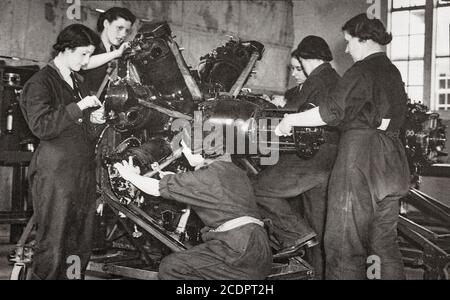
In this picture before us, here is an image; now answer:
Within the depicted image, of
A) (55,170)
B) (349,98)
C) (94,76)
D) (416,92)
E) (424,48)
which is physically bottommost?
(55,170)

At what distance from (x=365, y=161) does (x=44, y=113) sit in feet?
6.51

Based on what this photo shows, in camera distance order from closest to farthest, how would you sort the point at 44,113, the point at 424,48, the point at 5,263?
the point at 44,113, the point at 5,263, the point at 424,48

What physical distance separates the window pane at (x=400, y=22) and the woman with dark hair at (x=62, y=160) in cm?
596

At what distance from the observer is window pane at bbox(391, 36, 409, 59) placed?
800 cm

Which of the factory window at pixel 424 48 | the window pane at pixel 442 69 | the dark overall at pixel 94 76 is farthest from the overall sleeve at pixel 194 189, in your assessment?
the window pane at pixel 442 69

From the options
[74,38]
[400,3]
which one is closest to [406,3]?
[400,3]

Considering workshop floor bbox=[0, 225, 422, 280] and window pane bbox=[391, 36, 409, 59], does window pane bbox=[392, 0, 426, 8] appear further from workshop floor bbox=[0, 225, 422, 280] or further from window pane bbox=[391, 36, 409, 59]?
workshop floor bbox=[0, 225, 422, 280]


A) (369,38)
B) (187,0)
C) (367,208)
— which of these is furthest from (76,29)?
(187,0)

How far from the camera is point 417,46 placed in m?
7.89

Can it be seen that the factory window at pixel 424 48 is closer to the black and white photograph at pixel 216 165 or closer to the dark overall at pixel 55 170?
the black and white photograph at pixel 216 165

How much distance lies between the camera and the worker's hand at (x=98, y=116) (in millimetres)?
3523

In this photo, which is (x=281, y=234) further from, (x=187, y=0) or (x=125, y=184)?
(x=187, y=0)

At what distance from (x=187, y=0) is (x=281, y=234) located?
17.8ft

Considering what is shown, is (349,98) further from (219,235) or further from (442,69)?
(442,69)
